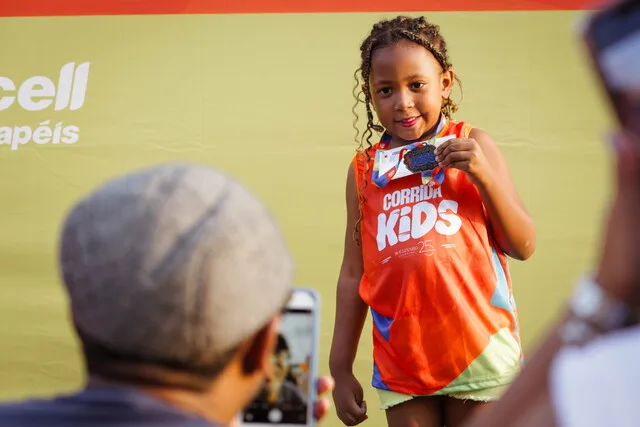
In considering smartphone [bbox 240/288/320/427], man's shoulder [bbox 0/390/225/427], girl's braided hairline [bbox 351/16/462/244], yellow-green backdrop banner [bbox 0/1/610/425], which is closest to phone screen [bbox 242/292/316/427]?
smartphone [bbox 240/288/320/427]

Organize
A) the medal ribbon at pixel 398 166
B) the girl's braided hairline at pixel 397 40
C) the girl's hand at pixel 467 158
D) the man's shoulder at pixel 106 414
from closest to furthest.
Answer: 1. the man's shoulder at pixel 106 414
2. the girl's hand at pixel 467 158
3. the medal ribbon at pixel 398 166
4. the girl's braided hairline at pixel 397 40

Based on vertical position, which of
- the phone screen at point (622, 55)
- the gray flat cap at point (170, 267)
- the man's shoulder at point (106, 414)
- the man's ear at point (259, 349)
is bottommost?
the man's shoulder at point (106, 414)

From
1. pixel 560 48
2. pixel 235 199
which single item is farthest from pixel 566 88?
pixel 235 199

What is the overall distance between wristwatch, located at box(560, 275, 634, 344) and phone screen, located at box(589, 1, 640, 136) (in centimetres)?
11

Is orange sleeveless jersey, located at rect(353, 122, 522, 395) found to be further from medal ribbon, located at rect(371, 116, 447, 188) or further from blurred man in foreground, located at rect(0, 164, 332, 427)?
blurred man in foreground, located at rect(0, 164, 332, 427)

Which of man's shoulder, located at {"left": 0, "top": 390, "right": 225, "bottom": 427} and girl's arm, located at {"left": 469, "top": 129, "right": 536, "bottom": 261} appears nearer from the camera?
man's shoulder, located at {"left": 0, "top": 390, "right": 225, "bottom": 427}

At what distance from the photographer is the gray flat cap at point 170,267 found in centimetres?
76

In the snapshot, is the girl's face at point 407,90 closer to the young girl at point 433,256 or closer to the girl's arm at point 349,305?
the young girl at point 433,256

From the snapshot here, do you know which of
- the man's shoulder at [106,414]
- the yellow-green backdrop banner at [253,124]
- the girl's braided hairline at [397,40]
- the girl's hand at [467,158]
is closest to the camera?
the man's shoulder at [106,414]

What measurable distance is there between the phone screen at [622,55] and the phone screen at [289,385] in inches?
32.7

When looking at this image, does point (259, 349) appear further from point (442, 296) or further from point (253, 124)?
point (253, 124)

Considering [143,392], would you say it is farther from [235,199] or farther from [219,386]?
[235,199]

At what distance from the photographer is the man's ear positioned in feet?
2.77

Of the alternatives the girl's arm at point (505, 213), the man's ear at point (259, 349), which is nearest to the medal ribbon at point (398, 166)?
the girl's arm at point (505, 213)
